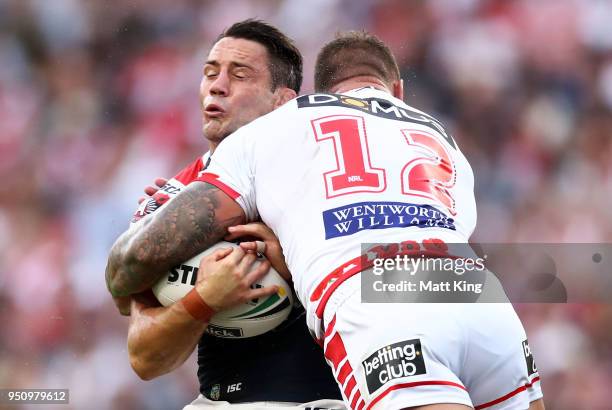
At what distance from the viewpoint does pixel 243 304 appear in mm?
3010

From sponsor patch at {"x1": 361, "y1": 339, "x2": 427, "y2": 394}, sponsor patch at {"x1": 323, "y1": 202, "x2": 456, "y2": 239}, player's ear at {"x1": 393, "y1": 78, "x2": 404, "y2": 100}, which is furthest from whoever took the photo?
player's ear at {"x1": 393, "y1": 78, "x2": 404, "y2": 100}

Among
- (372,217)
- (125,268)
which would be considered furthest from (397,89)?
(125,268)

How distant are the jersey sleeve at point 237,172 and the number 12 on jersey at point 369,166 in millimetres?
261

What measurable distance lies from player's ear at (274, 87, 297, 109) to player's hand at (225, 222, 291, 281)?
4.51 ft

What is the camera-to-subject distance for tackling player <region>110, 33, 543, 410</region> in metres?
2.40

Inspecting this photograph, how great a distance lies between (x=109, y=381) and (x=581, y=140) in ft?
13.5

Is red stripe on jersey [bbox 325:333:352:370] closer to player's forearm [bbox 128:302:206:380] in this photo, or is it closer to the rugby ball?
the rugby ball

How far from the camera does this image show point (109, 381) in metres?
6.51

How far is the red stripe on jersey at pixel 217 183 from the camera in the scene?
9.49 ft

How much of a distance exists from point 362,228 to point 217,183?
584 millimetres

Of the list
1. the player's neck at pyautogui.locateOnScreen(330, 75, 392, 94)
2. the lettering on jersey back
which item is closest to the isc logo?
the lettering on jersey back

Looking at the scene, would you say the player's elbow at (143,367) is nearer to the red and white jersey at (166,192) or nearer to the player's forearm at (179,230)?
the player's forearm at (179,230)

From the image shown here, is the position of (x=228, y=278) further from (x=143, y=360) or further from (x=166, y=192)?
(x=166, y=192)

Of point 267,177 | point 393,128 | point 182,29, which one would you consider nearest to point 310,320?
point 267,177
